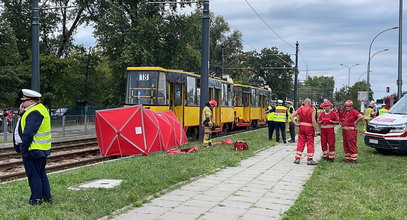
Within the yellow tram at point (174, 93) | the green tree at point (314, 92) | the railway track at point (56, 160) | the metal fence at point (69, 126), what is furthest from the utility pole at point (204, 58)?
the green tree at point (314, 92)

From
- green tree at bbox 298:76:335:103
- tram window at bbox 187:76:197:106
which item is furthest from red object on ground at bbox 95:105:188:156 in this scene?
green tree at bbox 298:76:335:103

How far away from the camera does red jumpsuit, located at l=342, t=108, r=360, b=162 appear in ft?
38.1

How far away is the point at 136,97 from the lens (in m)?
17.9

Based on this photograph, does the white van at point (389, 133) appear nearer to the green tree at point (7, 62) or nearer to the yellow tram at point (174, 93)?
the yellow tram at point (174, 93)

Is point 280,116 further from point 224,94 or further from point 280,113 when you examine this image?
point 224,94

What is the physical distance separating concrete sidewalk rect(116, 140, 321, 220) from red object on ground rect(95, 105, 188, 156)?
4237 millimetres

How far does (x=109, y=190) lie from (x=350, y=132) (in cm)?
718

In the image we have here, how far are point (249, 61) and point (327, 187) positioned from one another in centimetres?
6542

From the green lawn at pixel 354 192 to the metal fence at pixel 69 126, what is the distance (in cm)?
1678

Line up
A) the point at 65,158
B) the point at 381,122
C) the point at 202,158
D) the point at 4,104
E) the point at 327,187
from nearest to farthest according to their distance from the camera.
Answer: the point at 327,187 < the point at 202,158 < the point at 381,122 < the point at 65,158 < the point at 4,104

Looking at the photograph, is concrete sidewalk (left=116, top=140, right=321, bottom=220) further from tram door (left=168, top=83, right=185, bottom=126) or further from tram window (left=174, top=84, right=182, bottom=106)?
tram window (left=174, top=84, right=182, bottom=106)

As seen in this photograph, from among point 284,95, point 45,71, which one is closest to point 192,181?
point 45,71

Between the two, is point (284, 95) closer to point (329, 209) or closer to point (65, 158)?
point (65, 158)

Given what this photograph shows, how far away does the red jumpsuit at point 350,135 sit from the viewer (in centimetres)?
1161
